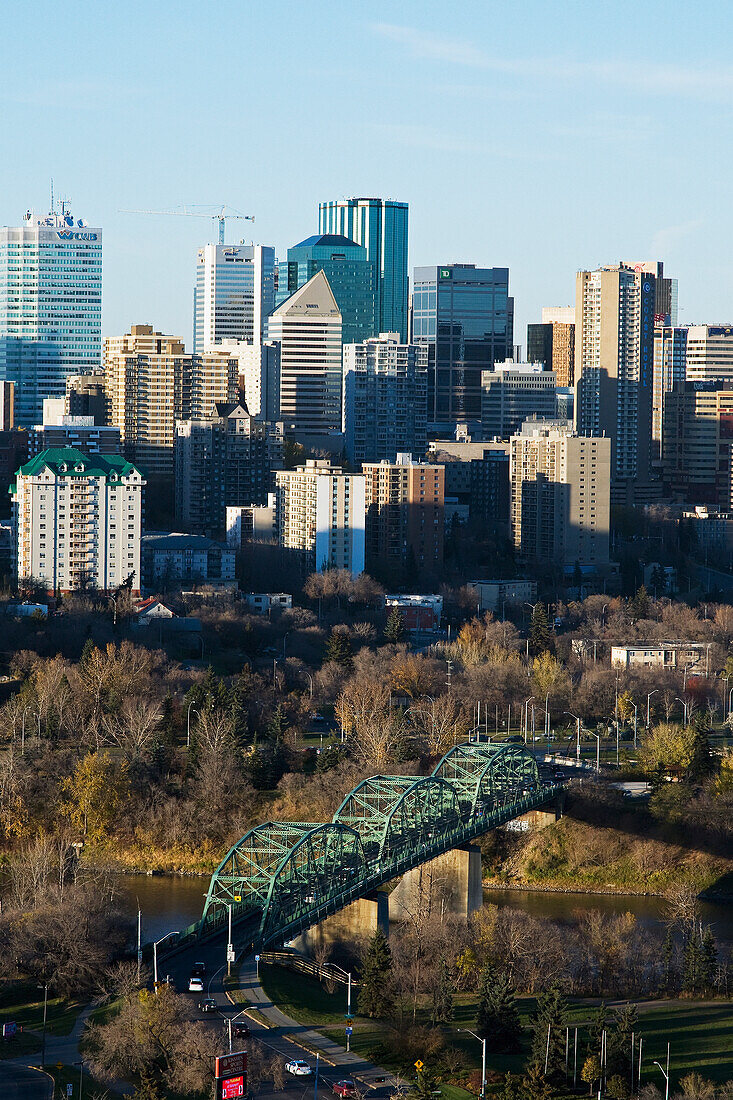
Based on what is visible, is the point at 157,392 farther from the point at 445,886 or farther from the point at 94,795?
the point at 445,886

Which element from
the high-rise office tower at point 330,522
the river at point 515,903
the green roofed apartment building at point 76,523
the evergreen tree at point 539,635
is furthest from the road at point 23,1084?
the high-rise office tower at point 330,522

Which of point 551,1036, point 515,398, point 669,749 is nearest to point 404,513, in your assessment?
point 669,749

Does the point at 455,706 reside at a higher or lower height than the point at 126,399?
lower

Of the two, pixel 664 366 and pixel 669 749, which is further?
pixel 664 366

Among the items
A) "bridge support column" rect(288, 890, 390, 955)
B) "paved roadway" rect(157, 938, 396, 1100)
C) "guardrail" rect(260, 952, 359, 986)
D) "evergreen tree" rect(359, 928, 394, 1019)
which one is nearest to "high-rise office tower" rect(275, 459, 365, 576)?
"bridge support column" rect(288, 890, 390, 955)

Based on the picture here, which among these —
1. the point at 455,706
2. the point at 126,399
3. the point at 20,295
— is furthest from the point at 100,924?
the point at 20,295

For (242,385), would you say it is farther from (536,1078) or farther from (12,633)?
(536,1078)
